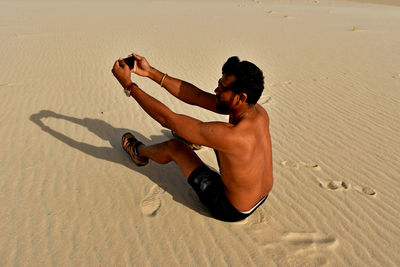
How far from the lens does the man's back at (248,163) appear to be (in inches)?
86.3

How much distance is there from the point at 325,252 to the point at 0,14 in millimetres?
16572

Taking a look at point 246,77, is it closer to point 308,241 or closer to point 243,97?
point 243,97

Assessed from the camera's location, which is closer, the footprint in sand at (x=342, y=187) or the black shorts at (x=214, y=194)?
the black shorts at (x=214, y=194)

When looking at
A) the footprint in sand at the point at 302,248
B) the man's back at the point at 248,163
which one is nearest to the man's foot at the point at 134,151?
the man's back at the point at 248,163

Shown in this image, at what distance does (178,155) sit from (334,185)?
70.3 inches

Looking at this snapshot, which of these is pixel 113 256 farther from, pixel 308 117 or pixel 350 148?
pixel 308 117

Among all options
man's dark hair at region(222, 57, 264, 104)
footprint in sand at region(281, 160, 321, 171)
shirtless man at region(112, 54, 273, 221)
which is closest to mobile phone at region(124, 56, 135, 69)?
shirtless man at region(112, 54, 273, 221)

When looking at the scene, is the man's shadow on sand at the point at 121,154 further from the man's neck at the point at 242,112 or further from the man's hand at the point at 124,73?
the man's hand at the point at 124,73

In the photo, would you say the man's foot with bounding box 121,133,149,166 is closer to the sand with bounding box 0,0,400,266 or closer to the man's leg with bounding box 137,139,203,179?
the sand with bounding box 0,0,400,266

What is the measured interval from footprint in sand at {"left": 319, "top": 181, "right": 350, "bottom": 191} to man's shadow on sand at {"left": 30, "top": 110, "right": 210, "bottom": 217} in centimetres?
138

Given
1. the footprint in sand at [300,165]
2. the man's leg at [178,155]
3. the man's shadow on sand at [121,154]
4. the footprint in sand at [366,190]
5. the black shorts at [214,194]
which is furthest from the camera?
the footprint in sand at [300,165]

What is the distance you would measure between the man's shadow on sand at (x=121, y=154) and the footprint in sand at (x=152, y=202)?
0.28 feet

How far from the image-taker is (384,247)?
263 cm

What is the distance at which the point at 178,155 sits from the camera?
2820 millimetres
